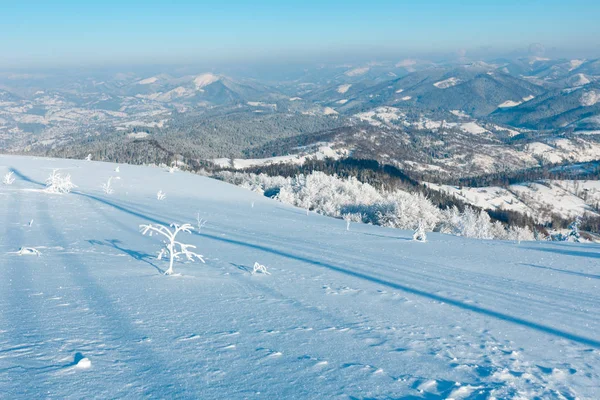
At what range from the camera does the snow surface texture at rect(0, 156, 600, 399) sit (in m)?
5.84

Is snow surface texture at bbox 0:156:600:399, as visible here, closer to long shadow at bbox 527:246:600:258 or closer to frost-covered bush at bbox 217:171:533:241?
long shadow at bbox 527:246:600:258

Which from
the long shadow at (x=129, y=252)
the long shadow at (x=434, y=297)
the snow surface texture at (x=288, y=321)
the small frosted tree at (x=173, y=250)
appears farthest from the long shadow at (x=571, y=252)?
the long shadow at (x=129, y=252)

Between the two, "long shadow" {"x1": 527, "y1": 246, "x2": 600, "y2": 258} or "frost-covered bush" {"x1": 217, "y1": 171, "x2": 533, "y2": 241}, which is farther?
"frost-covered bush" {"x1": 217, "y1": 171, "x2": 533, "y2": 241}

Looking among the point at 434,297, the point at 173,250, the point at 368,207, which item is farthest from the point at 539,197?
the point at 173,250

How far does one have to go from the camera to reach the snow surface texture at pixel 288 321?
230 inches

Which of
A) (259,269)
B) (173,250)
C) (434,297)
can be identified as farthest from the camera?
(173,250)

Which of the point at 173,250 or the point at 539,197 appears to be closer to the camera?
the point at 173,250

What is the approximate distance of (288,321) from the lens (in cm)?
850

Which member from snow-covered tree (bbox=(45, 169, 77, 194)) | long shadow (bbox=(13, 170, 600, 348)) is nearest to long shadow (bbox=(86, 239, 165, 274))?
long shadow (bbox=(13, 170, 600, 348))

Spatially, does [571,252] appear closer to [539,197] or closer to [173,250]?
[173,250]

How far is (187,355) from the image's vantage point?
6.48 m

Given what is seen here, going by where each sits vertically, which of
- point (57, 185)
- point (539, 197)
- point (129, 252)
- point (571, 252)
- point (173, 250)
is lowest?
point (129, 252)

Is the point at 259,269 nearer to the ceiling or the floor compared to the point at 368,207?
nearer to the floor

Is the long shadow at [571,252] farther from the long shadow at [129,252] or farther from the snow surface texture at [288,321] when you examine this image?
the long shadow at [129,252]
